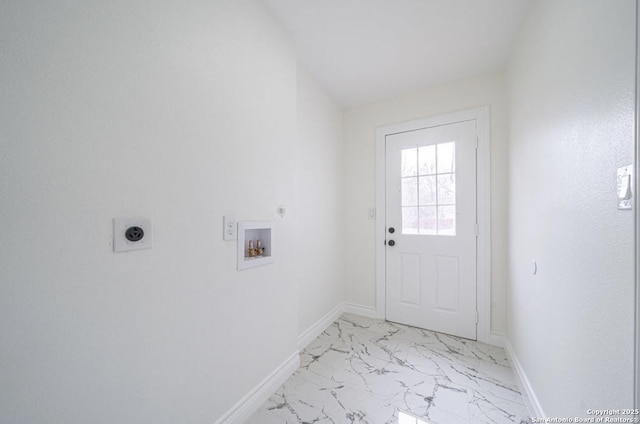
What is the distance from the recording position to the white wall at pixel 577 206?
72 cm

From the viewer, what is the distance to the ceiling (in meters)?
1.54

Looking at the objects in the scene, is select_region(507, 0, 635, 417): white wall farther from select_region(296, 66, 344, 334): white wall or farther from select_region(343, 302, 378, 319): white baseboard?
select_region(296, 66, 344, 334): white wall

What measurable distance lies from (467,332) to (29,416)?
9.14ft

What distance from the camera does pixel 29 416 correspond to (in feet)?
2.26

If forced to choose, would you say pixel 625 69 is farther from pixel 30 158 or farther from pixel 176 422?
pixel 176 422

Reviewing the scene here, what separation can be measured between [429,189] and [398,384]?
171 centimetres

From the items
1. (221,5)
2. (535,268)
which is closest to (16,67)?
(221,5)

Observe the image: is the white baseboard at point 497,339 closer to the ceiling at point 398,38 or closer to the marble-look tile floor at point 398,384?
the marble-look tile floor at point 398,384

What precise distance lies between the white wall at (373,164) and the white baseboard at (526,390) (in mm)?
394

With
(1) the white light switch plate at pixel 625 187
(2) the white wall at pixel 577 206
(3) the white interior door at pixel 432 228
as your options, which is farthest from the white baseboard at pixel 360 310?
(1) the white light switch plate at pixel 625 187

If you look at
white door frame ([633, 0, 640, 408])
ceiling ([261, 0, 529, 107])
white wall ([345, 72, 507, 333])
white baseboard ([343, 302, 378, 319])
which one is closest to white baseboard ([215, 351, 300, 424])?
white baseboard ([343, 302, 378, 319])

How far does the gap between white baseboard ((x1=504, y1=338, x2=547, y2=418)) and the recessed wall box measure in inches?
67.7

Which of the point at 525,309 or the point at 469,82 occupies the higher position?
the point at 469,82

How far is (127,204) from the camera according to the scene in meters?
0.90
